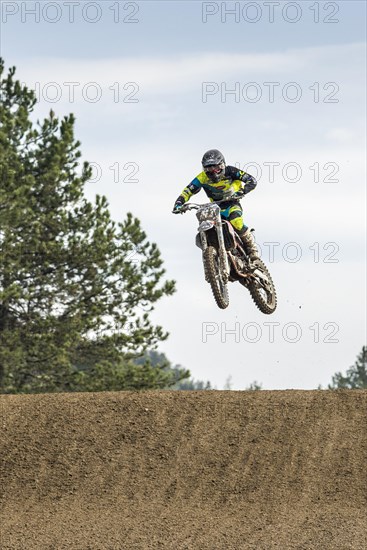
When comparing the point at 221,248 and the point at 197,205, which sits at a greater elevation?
the point at 197,205

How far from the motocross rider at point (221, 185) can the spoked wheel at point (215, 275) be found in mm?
836

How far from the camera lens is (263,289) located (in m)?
17.7

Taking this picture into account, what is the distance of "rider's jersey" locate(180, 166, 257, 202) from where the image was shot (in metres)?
15.4

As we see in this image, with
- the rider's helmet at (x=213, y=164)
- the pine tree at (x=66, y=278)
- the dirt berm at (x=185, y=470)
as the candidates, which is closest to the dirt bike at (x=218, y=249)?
the rider's helmet at (x=213, y=164)

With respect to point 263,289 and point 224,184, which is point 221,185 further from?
point 263,289

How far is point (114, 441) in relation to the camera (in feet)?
53.4

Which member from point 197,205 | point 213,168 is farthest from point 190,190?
point 213,168

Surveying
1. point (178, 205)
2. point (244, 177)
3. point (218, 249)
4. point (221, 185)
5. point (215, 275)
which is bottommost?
point (215, 275)

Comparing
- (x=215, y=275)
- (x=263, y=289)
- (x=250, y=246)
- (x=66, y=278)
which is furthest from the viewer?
(x=66, y=278)

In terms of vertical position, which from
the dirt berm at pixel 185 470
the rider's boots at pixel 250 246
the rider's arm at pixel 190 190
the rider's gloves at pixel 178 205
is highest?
the rider's arm at pixel 190 190

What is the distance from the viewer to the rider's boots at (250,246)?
16469mm

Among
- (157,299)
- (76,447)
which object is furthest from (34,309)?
(76,447)

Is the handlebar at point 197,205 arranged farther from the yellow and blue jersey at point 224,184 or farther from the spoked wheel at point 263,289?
the spoked wheel at point 263,289

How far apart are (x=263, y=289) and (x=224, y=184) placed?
2.92 metres
